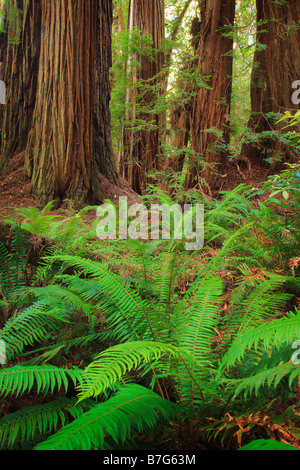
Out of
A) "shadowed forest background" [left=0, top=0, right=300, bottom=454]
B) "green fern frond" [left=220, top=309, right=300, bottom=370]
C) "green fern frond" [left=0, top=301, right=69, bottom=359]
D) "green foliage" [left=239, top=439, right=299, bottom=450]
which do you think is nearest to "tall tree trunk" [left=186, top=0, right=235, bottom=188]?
"shadowed forest background" [left=0, top=0, right=300, bottom=454]

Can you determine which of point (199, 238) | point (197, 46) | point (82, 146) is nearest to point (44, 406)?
point (199, 238)

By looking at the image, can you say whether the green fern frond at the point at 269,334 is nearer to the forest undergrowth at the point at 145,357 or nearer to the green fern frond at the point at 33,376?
the forest undergrowth at the point at 145,357

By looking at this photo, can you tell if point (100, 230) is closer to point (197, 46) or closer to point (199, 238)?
point (199, 238)

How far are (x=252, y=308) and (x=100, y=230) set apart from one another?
109 centimetres

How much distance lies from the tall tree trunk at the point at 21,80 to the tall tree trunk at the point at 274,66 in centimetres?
321

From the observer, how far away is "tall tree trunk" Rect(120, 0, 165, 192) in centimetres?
592

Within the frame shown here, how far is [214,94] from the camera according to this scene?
4836 millimetres

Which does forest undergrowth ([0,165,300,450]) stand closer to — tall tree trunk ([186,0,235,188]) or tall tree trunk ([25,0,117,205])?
tall tree trunk ([25,0,117,205])

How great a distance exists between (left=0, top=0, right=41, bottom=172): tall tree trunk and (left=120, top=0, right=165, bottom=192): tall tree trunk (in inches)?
81.3

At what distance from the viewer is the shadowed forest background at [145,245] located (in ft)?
3.22

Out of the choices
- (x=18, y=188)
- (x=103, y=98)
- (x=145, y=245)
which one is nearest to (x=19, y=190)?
(x=18, y=188)

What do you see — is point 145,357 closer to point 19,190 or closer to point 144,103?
point 19,190

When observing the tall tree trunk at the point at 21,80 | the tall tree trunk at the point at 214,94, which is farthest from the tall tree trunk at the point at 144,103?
the tall tree trunk at the point at 21,80

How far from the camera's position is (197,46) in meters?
5.11
